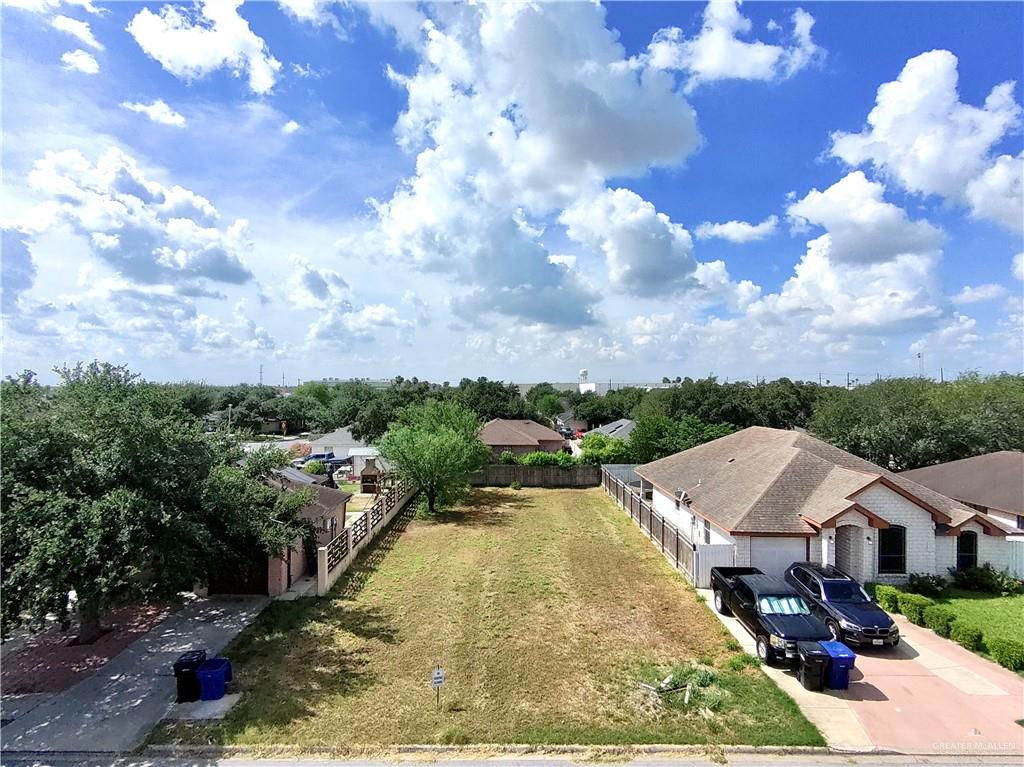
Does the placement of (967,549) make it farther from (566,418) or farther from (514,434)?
(566,418)

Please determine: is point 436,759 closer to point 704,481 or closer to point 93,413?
point 93,413

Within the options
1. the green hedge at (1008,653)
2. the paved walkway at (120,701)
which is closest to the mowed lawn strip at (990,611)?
the green hedge at (1008,653)

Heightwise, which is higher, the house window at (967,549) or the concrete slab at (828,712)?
the house window at (967,549)

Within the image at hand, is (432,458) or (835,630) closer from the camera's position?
(835,630)

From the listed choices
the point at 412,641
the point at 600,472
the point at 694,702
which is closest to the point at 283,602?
the point at 412,641

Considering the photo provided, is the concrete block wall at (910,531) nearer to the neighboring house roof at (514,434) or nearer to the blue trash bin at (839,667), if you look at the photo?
the blue trash bin at (839,667)

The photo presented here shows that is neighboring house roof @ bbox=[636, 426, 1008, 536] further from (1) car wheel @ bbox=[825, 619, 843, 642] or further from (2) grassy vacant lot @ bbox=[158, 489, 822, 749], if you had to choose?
(1) car wheel @ bbox=[825, 619, 843, 642]

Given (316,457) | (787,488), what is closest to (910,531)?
(787,488)
